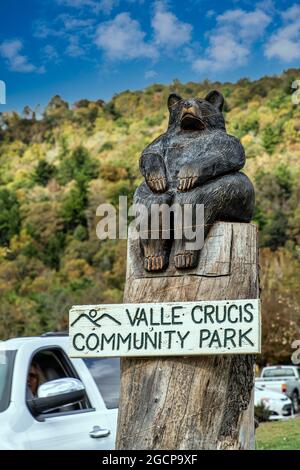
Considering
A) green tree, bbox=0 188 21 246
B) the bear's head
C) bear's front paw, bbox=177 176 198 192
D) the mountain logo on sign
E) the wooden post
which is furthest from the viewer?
green tree, bbox=0 188 21 246

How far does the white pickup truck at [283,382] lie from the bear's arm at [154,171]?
58.5 feet

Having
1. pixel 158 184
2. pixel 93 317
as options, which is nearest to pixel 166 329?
pixel 93 317

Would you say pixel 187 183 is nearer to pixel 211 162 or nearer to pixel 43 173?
pixel 211 162

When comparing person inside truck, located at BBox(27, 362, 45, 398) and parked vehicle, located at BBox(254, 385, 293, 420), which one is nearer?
person inside truck, located at BBox(27, 362, 45, 398)

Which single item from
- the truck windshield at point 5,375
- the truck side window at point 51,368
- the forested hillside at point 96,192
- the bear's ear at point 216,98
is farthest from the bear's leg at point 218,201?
the forested hillside at point 96,192

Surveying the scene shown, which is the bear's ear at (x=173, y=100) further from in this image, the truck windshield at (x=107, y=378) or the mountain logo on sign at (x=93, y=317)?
the truck windshield at (x=107, y=378)

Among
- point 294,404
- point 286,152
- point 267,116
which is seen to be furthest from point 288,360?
point 267,116

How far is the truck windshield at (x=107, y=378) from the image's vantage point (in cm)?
688

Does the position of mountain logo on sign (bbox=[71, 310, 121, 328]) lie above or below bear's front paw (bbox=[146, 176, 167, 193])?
below

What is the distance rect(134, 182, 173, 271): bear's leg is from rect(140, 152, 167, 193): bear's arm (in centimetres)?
8

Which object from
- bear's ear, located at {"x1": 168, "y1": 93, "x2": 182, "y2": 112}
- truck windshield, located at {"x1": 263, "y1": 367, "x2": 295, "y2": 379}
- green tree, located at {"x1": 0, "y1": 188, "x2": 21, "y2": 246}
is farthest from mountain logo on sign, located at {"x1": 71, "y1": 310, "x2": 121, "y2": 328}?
green tree, located at {"x1": 0, "y1": 188, "x2": 21, "y2": 246}

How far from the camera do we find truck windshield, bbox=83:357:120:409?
688cm

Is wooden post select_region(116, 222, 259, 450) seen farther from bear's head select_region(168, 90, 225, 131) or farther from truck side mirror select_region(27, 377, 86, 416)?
truck side mirror select_region(27, 377, 86, 416)

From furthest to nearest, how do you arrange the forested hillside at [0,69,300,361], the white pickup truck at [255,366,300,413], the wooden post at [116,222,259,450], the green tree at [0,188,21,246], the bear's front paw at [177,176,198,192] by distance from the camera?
the green tree at [0,188,21,246] → the forested hillside at [0,69,300,361] → the white pickup truck at [255,366,300,413] → the bear's front paw at [177,176,198,192] → the wooden post at [116,222,259,450]
